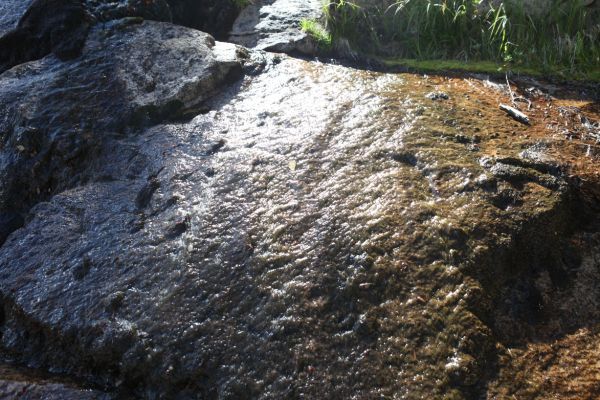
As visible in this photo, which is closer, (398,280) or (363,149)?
(398,280)

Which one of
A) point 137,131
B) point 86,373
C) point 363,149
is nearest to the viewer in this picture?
point 86,373

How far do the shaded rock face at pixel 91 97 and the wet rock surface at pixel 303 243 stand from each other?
3cm

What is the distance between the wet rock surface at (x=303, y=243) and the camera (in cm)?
257

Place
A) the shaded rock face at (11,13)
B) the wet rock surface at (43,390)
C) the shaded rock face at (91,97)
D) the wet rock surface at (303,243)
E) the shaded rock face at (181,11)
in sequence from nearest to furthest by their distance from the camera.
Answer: the wet rock surface at (303,243), the wet rock surface at (43,390), the shaded rock face at (91,97), the shaded rock face at (181,11), the shaded rock face at (11,13)

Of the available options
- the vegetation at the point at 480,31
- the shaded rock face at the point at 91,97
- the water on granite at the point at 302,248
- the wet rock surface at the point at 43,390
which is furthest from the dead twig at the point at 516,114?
the wet rock surface at the point at 43,390

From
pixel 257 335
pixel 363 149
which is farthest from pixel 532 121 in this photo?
pixel 257 335

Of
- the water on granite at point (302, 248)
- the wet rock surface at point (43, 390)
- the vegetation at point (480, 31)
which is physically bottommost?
the wet rock surface at point (43, 390)

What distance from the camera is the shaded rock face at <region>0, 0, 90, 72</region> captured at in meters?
5.50

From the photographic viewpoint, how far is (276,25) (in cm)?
618

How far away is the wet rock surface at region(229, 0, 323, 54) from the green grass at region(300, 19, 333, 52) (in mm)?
59

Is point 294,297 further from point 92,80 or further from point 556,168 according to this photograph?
point 92,80

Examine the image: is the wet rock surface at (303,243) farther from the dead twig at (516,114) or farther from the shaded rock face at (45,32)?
the shaded rock face at (45,32)

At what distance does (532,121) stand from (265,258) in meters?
2.47

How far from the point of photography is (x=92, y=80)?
487cm
